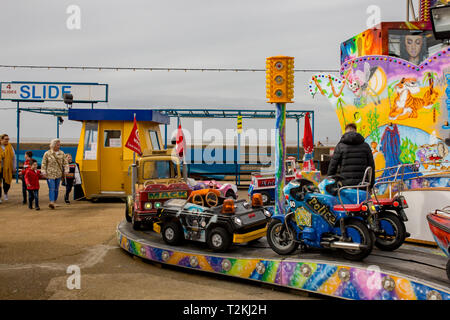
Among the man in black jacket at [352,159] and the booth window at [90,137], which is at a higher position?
the booth window at [90,137]

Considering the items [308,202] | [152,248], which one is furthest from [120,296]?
[308,202]

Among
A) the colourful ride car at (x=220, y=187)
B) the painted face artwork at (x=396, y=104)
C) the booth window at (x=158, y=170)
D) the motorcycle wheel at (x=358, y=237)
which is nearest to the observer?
the motorcycle wheel at (x=358, y=237)

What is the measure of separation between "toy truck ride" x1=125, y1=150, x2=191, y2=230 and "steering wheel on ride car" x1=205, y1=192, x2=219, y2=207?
117 centimetres

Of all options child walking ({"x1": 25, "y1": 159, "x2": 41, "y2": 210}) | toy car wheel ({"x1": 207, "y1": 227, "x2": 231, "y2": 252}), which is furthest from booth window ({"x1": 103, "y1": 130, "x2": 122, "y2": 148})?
toy car wheel ({"x1": 207, "y1": 227, "x2": 231, "y2": 252})

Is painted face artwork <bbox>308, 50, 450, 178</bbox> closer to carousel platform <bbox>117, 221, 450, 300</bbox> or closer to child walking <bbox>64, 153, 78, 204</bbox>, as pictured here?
carousel platform <bbox>117, 221, 450, 300</bbox>

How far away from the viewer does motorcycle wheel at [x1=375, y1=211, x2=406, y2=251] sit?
6.64 m


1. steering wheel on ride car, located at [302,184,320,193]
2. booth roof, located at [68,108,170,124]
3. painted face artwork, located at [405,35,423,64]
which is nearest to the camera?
steering wheel on ride car, located at [302,184,320,193]

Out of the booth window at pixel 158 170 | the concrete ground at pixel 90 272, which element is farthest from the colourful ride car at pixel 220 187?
Result: the concrete ground at pixel 90 272

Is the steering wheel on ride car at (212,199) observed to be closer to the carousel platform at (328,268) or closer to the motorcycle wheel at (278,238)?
the carousel platform at (328,268)

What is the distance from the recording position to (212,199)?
316 inches

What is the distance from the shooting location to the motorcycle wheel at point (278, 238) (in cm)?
663

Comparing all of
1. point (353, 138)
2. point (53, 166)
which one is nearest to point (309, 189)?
point (353, 138)

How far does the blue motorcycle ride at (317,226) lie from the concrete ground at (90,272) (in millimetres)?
739

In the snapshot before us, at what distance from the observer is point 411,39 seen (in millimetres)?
12734
